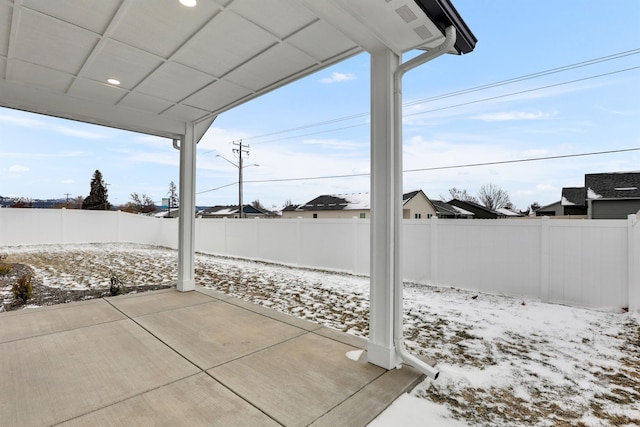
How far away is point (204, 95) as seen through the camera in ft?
12.6

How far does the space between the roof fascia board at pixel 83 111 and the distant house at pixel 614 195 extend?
15567mm

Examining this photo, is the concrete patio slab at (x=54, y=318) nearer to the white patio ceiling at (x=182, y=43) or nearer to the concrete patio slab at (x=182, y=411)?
the concrete patio slab at (x=182, y=411)

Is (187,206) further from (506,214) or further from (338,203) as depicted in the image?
(506,214)

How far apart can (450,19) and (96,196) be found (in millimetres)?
28724

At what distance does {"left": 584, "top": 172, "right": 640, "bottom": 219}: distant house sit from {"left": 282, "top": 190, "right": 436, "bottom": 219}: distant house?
9.61 metres

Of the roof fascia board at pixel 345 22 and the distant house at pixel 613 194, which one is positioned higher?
the roof fascia board at pixel 345 22

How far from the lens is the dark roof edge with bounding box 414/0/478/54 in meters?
2.03

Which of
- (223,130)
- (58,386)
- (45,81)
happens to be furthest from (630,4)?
(223,130)

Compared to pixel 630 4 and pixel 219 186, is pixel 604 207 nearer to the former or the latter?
pixel 630 4

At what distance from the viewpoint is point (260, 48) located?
8.96 ft

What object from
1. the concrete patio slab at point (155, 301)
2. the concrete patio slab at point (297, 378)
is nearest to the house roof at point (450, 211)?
the concrete patio slab at point (155, 301)

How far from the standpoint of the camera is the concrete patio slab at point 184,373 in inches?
72.5

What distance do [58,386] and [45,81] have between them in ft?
11.0

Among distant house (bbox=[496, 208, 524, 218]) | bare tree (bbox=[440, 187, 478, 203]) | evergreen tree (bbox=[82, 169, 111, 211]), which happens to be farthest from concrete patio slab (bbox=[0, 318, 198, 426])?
bare tree (bbox=[440, 187, 478, 203])
